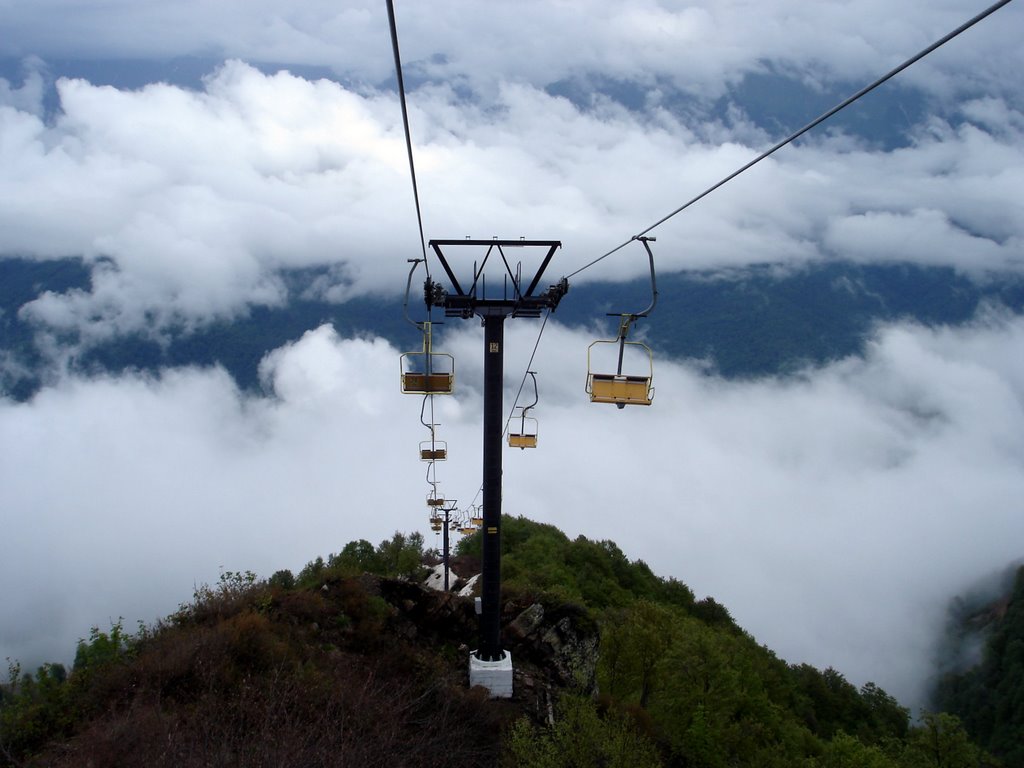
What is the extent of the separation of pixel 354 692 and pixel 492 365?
21.9ft

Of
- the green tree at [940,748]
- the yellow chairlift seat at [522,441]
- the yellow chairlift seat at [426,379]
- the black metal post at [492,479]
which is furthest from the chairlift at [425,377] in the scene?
the green tree at [940,748]

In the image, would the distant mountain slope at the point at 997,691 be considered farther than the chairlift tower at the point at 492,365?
Yes

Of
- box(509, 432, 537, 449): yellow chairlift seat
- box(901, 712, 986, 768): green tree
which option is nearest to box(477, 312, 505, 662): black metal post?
box(509, 432, 537, 449): yellow chairlift seat

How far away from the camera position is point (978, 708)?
106 m

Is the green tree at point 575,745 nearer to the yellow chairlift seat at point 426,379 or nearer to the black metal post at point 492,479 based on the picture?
the black metal post at point 492,479

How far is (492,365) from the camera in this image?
13.0 m

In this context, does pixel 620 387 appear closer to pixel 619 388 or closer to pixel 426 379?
pixel 619 388

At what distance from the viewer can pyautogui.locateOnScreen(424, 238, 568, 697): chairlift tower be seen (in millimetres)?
12336

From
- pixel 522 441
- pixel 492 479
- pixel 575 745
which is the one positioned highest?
pixel 492 479

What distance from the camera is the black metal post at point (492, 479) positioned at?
512 inches

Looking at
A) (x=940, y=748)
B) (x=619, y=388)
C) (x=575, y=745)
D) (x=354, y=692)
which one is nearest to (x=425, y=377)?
(x=619, y=388)

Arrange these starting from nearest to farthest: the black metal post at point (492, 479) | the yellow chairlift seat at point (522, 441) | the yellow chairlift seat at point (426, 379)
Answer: the black metal post at point (492, 479)
the yellow chairlift seat at point (426, 379)
the yellow chairlift seat at point (522, 441)

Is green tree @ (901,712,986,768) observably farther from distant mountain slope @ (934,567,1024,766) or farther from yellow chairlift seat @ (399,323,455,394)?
distant mountain slope @ (934,567,1024,766)

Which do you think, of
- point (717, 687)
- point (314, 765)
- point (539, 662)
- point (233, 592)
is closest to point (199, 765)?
point (314, 765)
